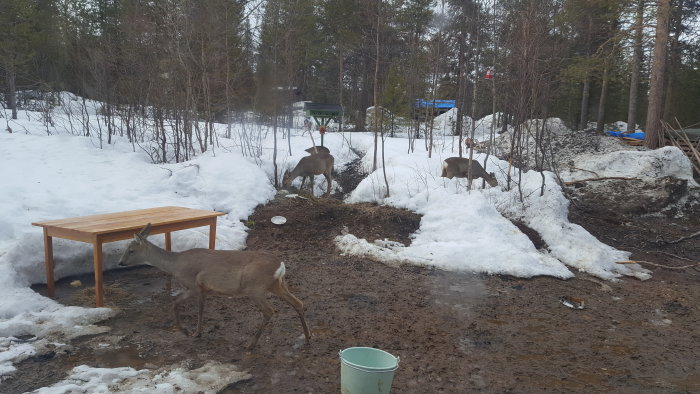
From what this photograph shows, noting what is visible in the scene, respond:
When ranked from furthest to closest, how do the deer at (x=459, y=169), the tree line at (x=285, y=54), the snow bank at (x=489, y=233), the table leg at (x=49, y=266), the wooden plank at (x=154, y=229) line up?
the deer at (x=459, y=169) → the tree line at (x=285, y=54) → the snow bank at (x=489, y=233) → the table leg at (x=49, y=266) → the wooden plank at (x=154, y=229)

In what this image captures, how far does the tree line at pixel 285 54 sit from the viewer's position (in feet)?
36.5

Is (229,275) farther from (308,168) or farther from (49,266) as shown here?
(308,168)

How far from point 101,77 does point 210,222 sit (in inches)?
390

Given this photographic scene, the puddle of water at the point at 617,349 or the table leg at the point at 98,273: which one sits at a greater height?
the table leg at the point at 98,273

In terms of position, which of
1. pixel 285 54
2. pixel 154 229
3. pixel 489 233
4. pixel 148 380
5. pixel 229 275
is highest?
pixel 285 54

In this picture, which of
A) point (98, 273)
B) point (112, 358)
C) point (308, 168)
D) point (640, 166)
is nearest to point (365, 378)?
point (112, 358)

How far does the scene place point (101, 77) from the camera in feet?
45.9

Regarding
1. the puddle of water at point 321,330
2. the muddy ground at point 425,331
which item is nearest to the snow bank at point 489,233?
the muddy ground at point 425,331

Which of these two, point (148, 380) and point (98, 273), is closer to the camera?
point (148, 380)

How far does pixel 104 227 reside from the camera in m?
5.19

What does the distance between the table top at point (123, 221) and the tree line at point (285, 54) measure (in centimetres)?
545

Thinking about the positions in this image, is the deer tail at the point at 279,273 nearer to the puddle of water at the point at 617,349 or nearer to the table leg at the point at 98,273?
the table leg at the point at 98,273

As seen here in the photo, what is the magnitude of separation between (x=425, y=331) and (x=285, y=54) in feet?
32.2

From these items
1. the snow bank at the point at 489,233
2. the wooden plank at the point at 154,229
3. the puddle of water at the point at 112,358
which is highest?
the wooden plank at the point at 154,229
